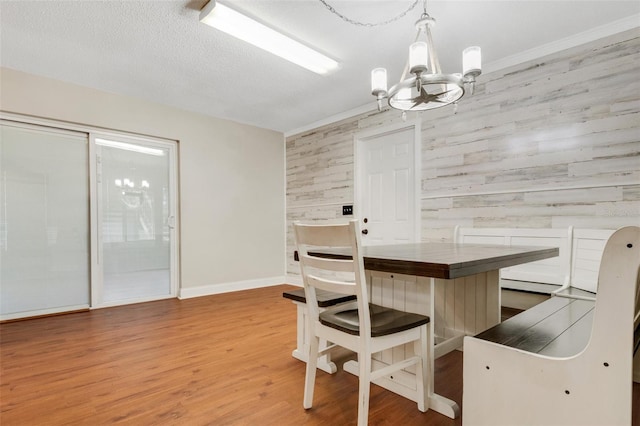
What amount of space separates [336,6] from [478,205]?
2145 mm

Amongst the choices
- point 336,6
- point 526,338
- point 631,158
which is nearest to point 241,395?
point 526,338

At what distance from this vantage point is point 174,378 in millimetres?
1958

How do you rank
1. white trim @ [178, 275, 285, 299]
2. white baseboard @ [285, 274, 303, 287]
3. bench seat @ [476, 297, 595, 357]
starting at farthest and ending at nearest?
white baseboard @ [285, 274, 303, 287], white trim @ [178, 275, 285, 299], bench seat @ [476, 297, 595, 357]

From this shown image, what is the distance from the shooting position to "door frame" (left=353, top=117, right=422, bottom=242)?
3.53 meters

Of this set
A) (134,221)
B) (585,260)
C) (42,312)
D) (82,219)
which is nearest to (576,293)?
(585,260)

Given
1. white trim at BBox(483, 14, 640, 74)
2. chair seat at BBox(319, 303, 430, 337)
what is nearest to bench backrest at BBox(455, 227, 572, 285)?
white trim at BBox(483, 14, 640, 74)

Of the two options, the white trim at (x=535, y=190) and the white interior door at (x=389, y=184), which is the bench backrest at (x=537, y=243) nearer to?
the white trim at (x=535, y=190)

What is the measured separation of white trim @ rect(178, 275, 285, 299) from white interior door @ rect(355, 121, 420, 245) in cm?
175

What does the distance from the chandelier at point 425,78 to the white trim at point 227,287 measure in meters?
3.48

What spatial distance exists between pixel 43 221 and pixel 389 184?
3.85 metres

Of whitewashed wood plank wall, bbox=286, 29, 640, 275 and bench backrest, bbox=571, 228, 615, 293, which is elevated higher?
whitewashed wood plank wall, bbox=286, 29, 640, 275

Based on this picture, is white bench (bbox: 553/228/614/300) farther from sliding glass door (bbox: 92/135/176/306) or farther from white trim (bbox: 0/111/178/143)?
white trim (bbox: 0/111/178/143)

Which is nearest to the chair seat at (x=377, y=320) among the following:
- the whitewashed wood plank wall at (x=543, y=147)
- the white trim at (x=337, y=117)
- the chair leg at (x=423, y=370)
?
the chair leg at (x=423, y=370)

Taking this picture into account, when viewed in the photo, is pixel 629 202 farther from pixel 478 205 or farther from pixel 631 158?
pixel 478 205
